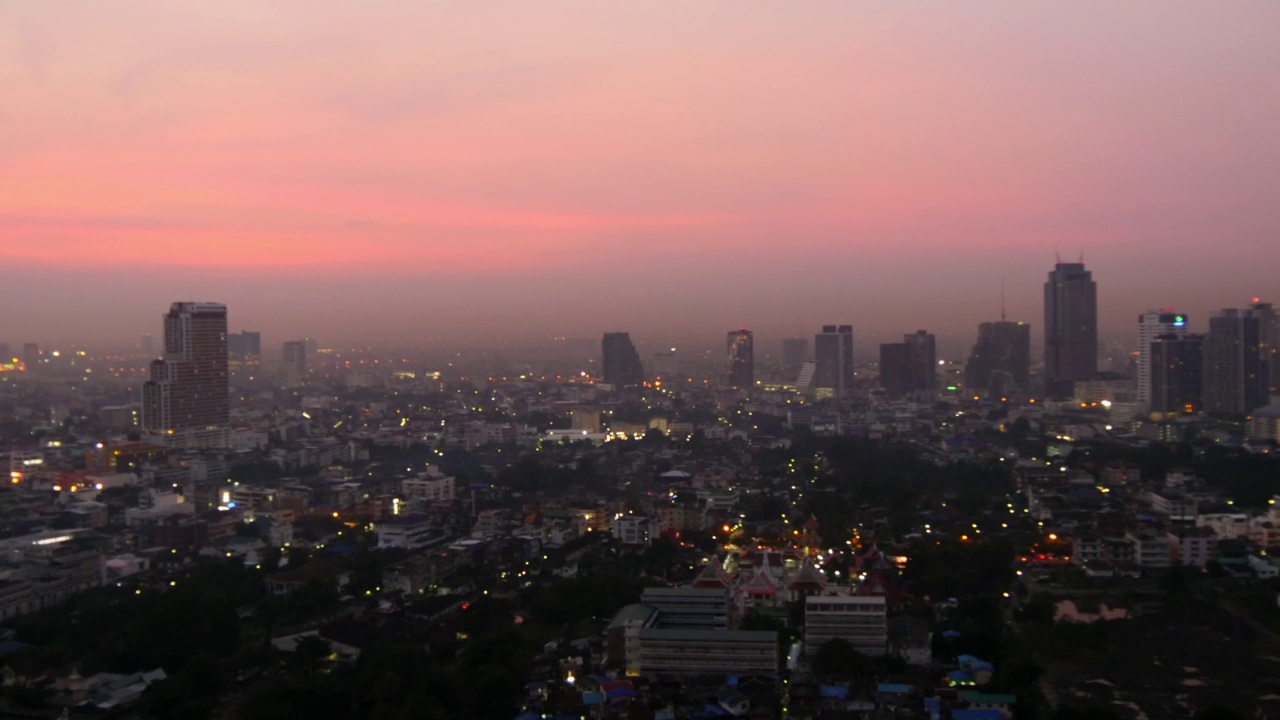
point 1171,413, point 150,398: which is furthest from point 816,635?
point 1171,413

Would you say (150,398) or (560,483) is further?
(150,398)

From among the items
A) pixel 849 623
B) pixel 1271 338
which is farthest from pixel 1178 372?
pixel 849 623

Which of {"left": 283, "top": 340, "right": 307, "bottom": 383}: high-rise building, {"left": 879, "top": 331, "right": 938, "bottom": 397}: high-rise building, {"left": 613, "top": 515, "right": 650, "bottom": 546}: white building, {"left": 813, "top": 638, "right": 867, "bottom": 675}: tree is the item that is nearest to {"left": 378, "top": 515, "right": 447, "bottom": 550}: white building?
{"left": 613, "top": 515, "right": 650, "bottom": 546}: white building

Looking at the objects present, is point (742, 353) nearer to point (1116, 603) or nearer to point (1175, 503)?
point (1175, 503)

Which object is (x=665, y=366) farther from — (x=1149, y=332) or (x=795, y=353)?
(x=1149, y=332)

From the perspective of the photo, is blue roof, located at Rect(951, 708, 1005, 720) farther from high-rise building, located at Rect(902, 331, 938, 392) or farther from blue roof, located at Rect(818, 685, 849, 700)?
high-rise building, located at Rect(902, 331, 938, 392)

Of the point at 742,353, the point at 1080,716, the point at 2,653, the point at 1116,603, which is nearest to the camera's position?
the point at 1080,716

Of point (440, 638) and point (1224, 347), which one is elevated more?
point (1224, 347)
